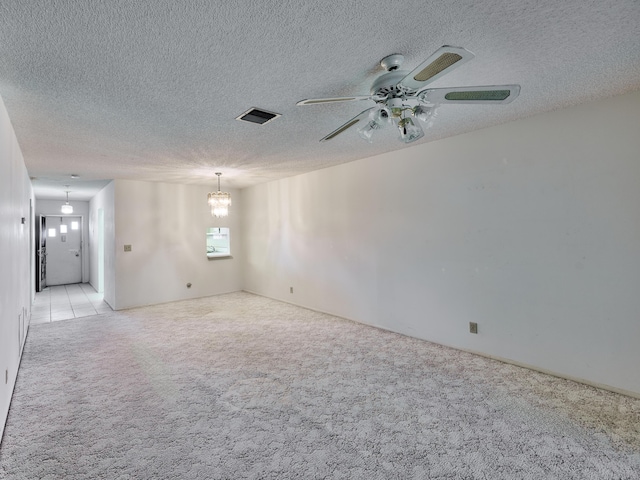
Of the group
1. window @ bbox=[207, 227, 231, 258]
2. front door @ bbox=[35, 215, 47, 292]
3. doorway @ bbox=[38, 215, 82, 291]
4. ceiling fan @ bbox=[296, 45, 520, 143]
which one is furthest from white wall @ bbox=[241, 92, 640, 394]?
doorway @ bbox=[38, 215, 82, 291]

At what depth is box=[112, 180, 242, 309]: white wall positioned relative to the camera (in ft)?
18.7

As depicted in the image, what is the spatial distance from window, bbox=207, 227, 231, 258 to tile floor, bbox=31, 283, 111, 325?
233 centimetres

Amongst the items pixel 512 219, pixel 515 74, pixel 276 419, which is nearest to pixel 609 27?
pixel 515 74

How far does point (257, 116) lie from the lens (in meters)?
2.73

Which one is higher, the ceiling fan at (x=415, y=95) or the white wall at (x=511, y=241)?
the ceiling fan at (x=415, y=95)

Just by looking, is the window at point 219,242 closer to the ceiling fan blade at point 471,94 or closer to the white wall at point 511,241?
the white wall at point 511,241

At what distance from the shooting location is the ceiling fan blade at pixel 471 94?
5.26 feet

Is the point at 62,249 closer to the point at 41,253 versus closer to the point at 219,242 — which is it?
the point at 41,253

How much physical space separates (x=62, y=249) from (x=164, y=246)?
4769 millimetres

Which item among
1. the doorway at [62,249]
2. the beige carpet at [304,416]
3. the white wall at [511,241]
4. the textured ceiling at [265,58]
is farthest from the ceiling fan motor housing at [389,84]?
the doorway at [62,249]

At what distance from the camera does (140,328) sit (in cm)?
452

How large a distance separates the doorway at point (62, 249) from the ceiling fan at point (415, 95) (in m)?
9.71

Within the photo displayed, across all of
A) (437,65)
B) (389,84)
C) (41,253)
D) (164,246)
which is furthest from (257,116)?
(41,253)

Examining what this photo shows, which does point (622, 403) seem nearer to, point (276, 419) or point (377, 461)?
point (377, 461)
